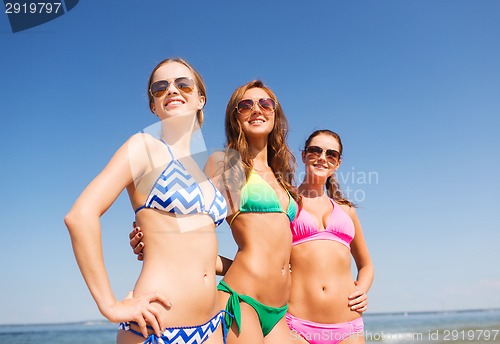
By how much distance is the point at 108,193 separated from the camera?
3.19 m

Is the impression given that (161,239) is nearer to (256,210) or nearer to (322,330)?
(256,210)

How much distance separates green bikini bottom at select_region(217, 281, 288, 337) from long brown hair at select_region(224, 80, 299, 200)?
1308mm

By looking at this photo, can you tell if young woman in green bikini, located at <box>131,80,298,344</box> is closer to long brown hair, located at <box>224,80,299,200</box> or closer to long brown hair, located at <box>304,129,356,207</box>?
long brown hair, located at <box>224,80,299,200</box>

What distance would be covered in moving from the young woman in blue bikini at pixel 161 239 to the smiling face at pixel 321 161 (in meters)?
2.54

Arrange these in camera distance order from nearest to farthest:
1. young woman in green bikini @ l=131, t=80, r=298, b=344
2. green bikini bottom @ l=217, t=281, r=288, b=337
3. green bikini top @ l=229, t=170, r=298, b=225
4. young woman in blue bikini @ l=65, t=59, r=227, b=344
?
1. young woman in blue bikini @ l=65, t=59, r=227, b=344
2. green bikini bottom @ l=217, t=281, r=288, b=337
3. young woman in green bikini @ l=131, t=80, r=298, b=344
4. green bikini top @ l=229, t=170, r=298, b=225

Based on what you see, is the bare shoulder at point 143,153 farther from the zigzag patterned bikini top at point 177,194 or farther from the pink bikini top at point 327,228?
the pink bikini top at point 327,228

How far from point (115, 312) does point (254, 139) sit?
8.92 feet

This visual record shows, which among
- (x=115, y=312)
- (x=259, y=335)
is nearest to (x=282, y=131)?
(x=259, y=335)

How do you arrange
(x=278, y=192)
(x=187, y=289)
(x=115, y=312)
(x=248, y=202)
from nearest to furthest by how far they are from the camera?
1. (x=115, y=312)
2. (x=187, y=289)
3. (x=248, y=202)
4. (x=278, y=192)

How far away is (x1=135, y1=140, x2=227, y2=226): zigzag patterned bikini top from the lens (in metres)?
3.38

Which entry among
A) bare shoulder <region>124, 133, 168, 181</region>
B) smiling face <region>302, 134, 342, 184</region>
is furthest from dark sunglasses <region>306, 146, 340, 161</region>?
bare shoulder <region>124, 133, 168, 181</region>

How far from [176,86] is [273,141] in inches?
72.4

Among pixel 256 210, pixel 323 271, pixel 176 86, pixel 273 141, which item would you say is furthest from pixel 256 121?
pixel 323 271

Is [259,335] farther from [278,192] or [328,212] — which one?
[328,212]
